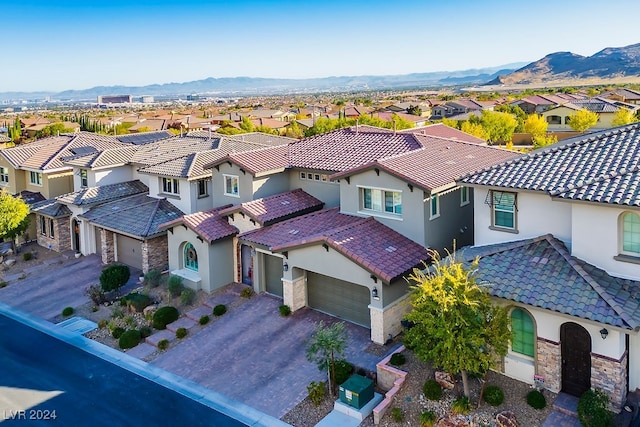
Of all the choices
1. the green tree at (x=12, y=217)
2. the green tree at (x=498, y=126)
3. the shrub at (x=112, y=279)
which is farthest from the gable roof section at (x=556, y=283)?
the green tree at (x=498, y=126)

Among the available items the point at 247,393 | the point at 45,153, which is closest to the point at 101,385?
the point at 247,393

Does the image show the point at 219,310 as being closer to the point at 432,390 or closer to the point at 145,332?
the point at 145,332

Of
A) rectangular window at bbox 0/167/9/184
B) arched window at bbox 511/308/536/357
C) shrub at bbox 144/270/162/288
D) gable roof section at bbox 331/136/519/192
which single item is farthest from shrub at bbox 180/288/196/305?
rectangular window at bbox 0/167/9/184

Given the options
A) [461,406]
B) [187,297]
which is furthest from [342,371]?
[187,297]

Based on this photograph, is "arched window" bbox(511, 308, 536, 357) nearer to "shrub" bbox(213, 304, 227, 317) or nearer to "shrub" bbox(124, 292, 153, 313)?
"shrub" bbox(213, 304, 227, 317)

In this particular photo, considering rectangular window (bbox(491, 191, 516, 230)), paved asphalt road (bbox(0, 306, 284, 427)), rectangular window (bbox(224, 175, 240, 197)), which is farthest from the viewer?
rectangular window (bbox(224, 175, 240, 197))

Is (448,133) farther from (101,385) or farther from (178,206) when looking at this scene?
(101,385)
